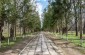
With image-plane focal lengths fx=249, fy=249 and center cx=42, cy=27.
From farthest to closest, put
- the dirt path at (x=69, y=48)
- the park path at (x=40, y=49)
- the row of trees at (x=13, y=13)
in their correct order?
1. the row of trees at (x=13, y=13)
2. the dirt path at (x=69, y=48)
3. the park path at (x=40, y=49)

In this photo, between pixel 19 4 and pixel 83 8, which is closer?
pixel 83 8

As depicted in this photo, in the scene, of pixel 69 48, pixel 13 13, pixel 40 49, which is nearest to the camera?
pixel 40 49

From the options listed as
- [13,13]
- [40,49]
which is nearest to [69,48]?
[40,49]

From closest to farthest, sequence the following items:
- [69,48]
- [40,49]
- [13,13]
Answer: [40,49], [69,48], [13,13]

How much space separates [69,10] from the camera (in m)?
49.8

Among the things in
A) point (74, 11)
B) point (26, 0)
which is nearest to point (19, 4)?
point (26, 0)

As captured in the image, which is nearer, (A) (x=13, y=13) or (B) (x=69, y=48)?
(B) (x=69, y=48)

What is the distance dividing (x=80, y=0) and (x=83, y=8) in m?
2.16

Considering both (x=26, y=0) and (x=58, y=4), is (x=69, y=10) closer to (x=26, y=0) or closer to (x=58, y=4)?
(x=58, y=4)

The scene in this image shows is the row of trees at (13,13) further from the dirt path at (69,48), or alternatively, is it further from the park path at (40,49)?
the dirt path at (69,48)

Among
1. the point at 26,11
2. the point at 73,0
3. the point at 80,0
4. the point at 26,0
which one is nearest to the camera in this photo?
the point at 80,0

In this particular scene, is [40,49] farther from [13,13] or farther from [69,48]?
[13,13]

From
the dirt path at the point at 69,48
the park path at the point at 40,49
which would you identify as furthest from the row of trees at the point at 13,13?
the dirt path at the point at 69,48

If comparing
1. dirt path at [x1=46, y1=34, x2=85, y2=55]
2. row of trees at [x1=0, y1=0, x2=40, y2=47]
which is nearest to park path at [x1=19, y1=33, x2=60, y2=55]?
dirt path at [x1=46, y1=34, x2=85, y2=55]
